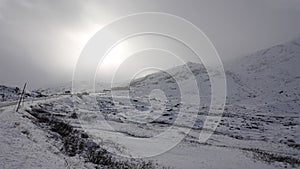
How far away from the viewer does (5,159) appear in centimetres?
1197

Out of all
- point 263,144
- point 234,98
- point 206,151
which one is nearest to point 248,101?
point 234,98

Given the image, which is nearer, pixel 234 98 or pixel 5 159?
pixel 5 159

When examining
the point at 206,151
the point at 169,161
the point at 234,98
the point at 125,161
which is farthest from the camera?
the point at 234,98

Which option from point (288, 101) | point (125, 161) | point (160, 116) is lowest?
point (125, 161)

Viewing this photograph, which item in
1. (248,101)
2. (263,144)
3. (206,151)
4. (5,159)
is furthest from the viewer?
(248,101)

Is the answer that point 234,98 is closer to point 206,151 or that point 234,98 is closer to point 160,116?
point 160,116

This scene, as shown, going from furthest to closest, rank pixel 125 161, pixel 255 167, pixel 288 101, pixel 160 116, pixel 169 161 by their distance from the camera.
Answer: pixel 288 101, pixel 160 116, pixel 255 167, pixel 169 161, pixel 125 161

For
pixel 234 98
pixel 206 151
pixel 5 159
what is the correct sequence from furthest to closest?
pixel 234 98 → pixel 206 151 → pixel 5 159

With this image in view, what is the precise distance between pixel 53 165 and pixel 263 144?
42053 mm

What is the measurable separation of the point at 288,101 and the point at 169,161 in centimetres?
16603

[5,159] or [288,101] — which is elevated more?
[288,101]

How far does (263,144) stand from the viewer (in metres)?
47.1

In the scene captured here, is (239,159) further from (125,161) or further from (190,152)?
(125,161)

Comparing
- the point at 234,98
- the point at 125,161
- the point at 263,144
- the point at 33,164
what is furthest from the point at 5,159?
the point at 234,98
